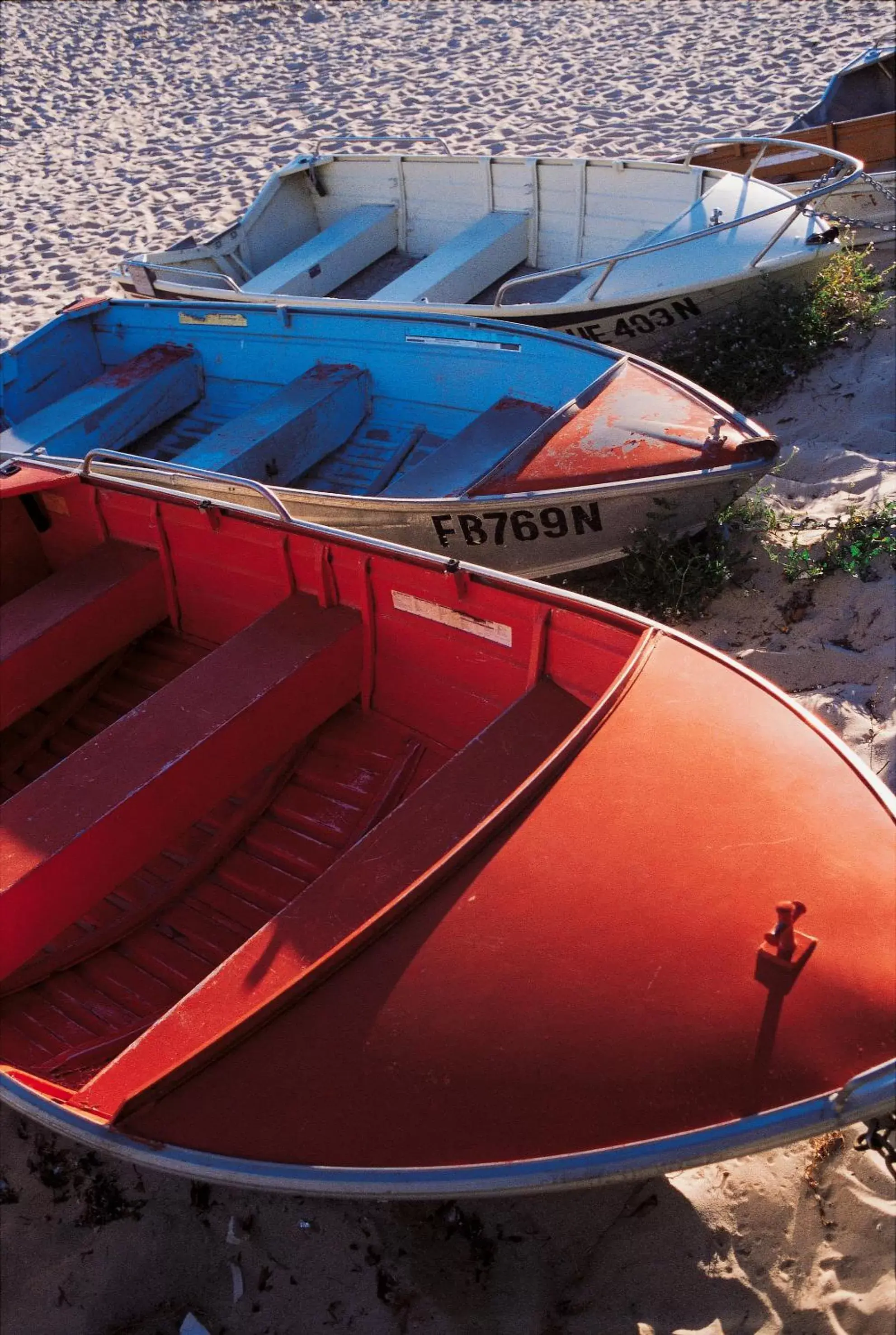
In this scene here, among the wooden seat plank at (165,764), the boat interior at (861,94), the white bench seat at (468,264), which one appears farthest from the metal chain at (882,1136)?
the boat interior at (861,94)

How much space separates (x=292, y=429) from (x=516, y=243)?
9.57 ft

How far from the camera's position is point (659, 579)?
4988 millimetres

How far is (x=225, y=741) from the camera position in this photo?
3627mm

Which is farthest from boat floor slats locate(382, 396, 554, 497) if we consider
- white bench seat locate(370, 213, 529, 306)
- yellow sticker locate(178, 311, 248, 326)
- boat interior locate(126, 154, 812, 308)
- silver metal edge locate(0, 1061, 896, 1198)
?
silver metal edge locate(0, 1061, 896, 1198)

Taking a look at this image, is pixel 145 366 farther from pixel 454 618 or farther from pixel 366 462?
pixel 454 618

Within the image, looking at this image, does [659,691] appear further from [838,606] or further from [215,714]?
[838,606]

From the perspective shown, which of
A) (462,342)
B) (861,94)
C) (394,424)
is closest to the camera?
(462,342)

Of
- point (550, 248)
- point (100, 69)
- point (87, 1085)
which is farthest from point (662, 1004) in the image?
point (100, 69)

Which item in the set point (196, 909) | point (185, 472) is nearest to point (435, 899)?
point (196, 909)

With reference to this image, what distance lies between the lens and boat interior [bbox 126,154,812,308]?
21.3 ft

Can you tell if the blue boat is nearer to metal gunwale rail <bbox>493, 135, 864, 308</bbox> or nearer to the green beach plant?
metal gunwale rail <bbox>493, 135, 864, 308</bbox>

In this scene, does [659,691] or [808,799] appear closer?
[808,799]

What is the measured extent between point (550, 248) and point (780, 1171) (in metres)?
6.51

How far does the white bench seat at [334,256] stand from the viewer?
7.66 meters
